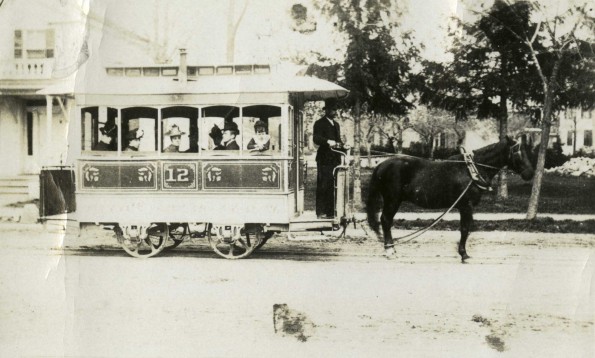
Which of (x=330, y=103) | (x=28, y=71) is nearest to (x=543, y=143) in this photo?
(x=330, y=103)

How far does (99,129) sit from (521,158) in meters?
3.23

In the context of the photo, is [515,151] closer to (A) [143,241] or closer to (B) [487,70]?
(B) [487,70]

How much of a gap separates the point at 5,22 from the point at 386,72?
106 inches

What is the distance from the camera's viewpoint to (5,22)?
4.44 meters

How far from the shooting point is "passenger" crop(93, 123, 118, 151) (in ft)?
16.7

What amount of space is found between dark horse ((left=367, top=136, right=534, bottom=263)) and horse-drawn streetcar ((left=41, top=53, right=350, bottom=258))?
1.05 feet

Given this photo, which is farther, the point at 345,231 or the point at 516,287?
the point at 345,231

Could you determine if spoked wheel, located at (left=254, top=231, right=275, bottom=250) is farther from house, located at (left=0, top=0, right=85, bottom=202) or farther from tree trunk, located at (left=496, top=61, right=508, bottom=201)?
tree trunk, located at (left=496, top=61, right=508, bottom=201)

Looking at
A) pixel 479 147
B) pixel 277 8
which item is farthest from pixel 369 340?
pixel 277 8

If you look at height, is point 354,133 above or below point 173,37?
below

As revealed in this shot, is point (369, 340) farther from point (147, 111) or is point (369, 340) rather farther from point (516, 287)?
point (147, 111)

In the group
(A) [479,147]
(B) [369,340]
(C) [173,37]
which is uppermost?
(C) [173,37]

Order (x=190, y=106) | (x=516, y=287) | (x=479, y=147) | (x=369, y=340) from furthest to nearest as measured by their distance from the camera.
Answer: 1. (x=190, y=106)
2. (x=479, y=147)
3. (x=516, y=287)
4. (x=369, y=340)

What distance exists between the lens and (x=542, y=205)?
443 centimetres
